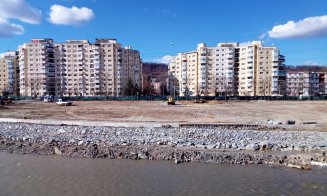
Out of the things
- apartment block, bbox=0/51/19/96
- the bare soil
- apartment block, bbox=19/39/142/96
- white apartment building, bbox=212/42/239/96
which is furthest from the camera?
apartment block, bbox=0/51/19/96

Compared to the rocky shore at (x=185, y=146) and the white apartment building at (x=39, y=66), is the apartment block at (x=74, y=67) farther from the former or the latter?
the rocky shore at (x=185, y=146)

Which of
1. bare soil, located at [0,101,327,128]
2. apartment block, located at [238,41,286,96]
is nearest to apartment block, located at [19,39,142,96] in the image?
apartment block, located at [238,41,286,96]

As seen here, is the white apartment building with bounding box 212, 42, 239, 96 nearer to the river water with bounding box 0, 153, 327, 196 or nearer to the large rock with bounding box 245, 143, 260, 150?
the large rock with bounding box 245, 143, 260, 150

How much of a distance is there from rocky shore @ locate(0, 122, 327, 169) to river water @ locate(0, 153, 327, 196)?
1.13 meters

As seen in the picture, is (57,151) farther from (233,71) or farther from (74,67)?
(233,71)

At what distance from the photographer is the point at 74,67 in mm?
158250

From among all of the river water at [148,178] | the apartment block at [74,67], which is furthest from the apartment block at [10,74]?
the river water at [148,178]

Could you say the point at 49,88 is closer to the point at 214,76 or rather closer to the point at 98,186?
the point at 214,76

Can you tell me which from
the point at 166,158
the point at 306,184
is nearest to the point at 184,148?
the point at 166,158

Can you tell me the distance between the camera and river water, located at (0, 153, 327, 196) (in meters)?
11.9

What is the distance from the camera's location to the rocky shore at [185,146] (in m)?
17.0

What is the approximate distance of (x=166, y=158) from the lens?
1708 cm

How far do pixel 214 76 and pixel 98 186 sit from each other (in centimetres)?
15183

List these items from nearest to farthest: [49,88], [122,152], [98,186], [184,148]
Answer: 1. [98,186]
2. [122,152]
3. [184,148]
4. [49,88]
